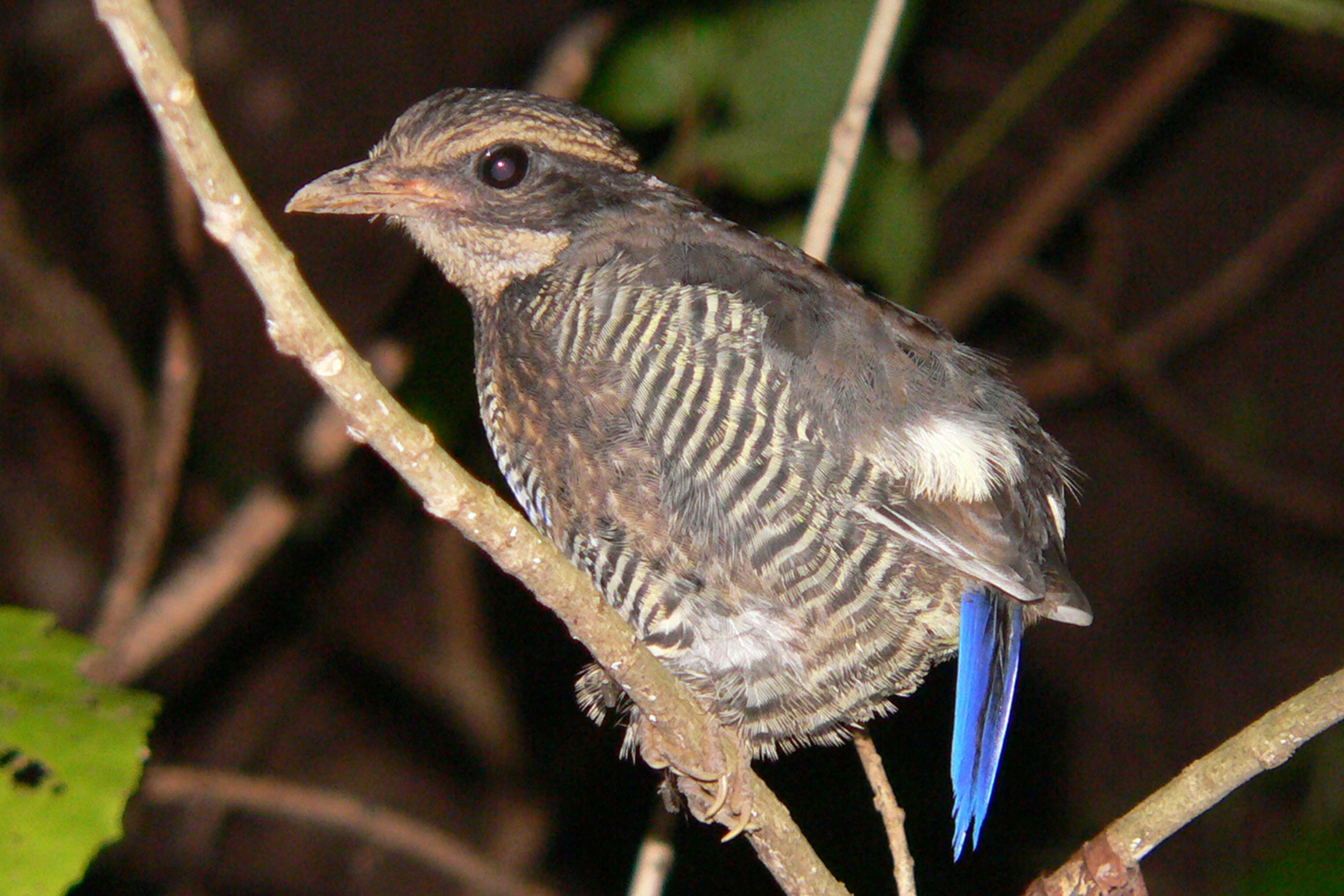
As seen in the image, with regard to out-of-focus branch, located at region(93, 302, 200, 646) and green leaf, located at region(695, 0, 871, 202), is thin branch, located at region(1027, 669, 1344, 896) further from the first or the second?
out-of-focus branch, located at region(93, 302, 200, 646)

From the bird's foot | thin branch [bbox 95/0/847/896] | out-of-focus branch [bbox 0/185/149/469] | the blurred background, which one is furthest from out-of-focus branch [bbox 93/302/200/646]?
thin branch [bbox 95/0/847/896]

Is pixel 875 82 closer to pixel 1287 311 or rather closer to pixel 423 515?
pixel 423 515

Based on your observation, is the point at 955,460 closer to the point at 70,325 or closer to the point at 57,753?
the point at 57,753

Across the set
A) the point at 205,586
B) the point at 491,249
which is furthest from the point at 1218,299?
the point at 205,586

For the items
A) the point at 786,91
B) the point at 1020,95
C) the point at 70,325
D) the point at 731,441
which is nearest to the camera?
the point at 731,441

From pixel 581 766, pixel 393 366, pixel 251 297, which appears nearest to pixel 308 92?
pixel 251 297

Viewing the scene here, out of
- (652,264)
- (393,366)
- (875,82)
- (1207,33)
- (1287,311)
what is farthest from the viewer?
(1287,311)
